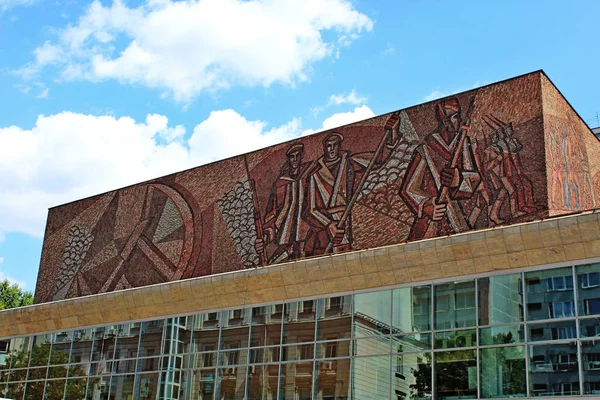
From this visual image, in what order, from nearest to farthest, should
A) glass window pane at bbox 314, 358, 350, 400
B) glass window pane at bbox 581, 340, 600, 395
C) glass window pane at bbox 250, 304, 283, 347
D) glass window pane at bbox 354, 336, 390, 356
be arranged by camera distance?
glass window pane at bbox 581, 340, 600, 395 → glass window pane at bbox 354, 336, 390, 356 → glass window pane at bbox 314, 358, 350, 400 → glass window pane at bbox 250, 304, 283, 347

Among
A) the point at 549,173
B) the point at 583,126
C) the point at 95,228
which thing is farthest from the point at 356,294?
the point at 95,228

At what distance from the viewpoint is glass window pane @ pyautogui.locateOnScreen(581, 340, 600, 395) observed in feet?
49.8

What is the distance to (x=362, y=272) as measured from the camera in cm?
1909

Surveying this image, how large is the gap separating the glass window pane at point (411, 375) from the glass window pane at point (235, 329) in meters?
4.80

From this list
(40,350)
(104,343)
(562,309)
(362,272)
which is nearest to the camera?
(562,309)

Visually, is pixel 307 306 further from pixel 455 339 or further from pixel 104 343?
pixel 104 343

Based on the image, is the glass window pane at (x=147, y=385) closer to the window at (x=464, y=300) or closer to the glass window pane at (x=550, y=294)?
the window at (x=464, y=300)

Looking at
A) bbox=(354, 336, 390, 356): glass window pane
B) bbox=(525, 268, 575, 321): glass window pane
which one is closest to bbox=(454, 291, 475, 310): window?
bbox=(525, 268, 575, 321): glass window pane

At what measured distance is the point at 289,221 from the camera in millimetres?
21859

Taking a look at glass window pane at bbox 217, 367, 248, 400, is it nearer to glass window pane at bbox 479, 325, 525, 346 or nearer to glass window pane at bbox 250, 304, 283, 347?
glass window pane at bbox 250, 304, 283, 347

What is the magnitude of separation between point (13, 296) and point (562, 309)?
135 ft

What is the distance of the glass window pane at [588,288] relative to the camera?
1569 cm

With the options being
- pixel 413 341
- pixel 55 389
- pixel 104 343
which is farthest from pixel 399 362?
pixel 55 389

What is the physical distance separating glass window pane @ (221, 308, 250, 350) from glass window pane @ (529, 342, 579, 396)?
8.02m
